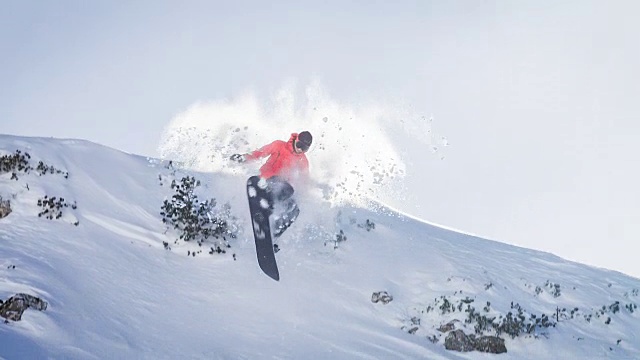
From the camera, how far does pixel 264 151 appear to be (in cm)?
1284

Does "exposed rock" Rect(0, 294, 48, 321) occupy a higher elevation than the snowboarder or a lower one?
lower

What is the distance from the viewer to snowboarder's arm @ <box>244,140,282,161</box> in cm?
1274

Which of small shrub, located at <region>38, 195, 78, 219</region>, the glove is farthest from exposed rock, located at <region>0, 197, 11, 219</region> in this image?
the glove

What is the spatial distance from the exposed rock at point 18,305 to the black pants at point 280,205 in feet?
20.6

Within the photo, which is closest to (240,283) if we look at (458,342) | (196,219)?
(196,219)

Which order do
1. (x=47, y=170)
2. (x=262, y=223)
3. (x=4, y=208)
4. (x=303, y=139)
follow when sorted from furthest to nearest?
(x=303, y=139) → (x=262, y=223) → (x=47, y=170) → (x=4, y=208)

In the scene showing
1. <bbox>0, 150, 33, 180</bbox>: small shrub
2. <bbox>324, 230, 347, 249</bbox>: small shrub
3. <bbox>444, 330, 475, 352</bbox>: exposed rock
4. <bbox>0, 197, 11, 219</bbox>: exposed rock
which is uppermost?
<bbox>324, 230, 347, 249</bbox>: small shrub

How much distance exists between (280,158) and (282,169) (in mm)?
253

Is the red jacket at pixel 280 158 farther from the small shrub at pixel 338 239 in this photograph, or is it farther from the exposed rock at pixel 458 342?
the exposed rock at pixel 458 342

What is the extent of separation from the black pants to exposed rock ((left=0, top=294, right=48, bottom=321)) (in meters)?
6.27

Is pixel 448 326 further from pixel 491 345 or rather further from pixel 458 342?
pixel 491 345

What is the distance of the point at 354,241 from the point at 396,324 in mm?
3649

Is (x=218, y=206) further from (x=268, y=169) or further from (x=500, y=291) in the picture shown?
(x=500, y=291)

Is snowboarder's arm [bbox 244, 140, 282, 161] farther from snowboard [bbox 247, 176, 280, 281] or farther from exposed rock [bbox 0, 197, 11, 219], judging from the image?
exposed rock [bbox 0, 197, 11, 219]
